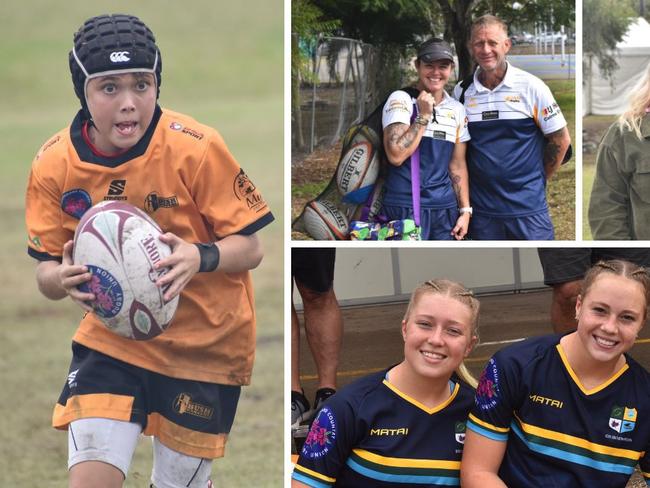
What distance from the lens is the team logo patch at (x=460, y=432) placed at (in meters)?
3.04

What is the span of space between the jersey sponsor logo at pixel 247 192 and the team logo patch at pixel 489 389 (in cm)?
112

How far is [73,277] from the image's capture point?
11.9 ft

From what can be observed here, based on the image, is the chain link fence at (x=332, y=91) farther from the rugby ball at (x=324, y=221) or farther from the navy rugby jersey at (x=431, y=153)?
the rugby ball at (x=324, y=221)

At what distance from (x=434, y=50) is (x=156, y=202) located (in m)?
1.11

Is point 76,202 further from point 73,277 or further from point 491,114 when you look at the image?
point 491,114

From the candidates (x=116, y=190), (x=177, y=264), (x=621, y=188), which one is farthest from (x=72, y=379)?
(x=621, y=188)

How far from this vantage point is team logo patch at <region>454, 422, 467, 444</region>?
9.98 feet

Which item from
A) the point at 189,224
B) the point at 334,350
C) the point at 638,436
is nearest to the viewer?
the point at 638,436

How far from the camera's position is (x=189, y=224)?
3.67m

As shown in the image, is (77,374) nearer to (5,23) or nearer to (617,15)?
(5,23)

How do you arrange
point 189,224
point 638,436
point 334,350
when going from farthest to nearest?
1. point 334,350
2. point 189,224
3. point 638,436

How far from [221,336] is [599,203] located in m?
1.45

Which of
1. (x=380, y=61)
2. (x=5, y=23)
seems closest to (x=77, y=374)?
(x=5, y=23)

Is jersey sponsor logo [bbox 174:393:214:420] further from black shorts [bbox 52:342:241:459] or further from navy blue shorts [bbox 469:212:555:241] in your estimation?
navy blue shorts [bbox 469:212:555:241]
